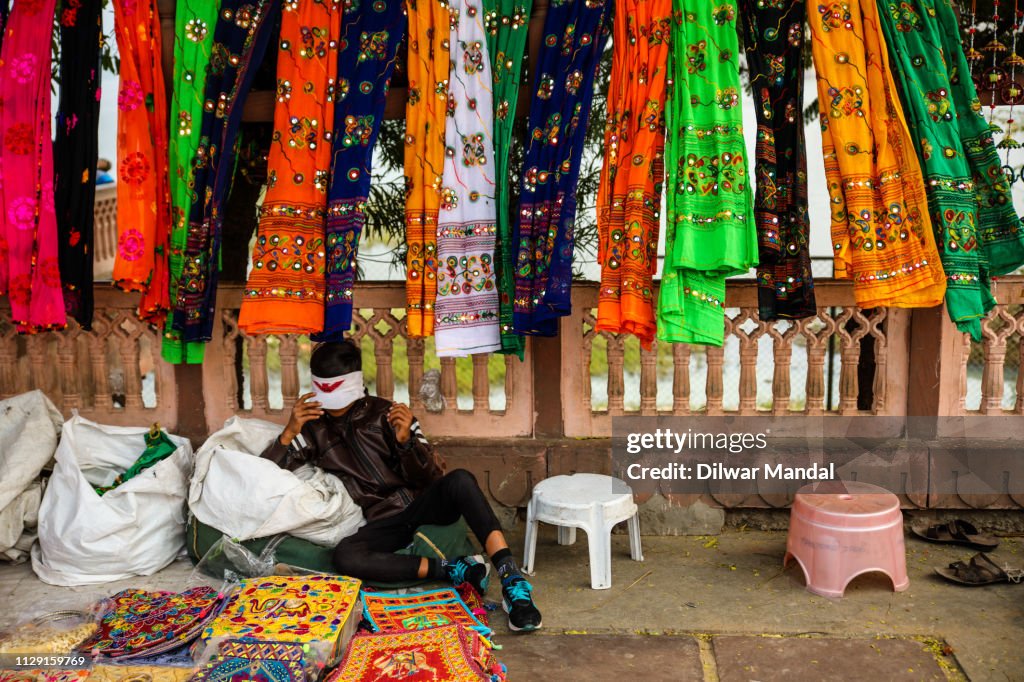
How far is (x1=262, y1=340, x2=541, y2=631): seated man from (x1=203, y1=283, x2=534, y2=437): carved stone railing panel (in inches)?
11.3

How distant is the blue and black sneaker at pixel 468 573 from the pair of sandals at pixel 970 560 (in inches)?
71.6

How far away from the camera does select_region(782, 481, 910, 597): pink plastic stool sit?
3.51 meters

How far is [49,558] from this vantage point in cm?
380

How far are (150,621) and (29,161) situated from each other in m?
2.00

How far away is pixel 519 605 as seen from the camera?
11.1ft

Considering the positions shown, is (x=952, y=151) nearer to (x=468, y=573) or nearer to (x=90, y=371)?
(x=468, y=573)

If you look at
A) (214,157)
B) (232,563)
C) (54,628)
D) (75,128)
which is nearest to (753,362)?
(232,563)

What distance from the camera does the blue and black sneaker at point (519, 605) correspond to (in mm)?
3324

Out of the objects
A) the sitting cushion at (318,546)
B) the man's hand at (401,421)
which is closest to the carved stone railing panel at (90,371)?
the sitting cushion at (318,546)

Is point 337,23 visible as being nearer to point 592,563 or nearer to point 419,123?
point 419,123

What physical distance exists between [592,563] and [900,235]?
5.68 ft

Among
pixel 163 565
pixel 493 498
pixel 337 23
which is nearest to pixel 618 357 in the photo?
pixel 493 498

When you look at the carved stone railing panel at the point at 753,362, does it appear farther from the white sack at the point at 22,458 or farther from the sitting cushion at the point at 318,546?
the white sack at the point at 22,458

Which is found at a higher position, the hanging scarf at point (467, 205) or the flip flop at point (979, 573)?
the hanging scarf at point (467, 205)
